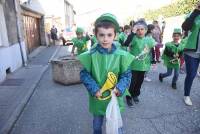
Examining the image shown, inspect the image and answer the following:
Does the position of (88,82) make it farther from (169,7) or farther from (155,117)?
(169,7)

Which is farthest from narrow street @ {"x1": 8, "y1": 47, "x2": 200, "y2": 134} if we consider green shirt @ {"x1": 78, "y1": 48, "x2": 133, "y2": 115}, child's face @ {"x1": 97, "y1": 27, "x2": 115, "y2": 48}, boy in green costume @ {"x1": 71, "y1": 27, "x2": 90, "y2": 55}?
child's face @ {"x1": 97, "y1": 27, "x2": 115, "y2": 48}

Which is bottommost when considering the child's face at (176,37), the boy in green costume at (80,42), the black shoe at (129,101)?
the black shoe at (129,101)

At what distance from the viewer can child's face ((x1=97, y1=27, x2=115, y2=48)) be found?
2707 mm

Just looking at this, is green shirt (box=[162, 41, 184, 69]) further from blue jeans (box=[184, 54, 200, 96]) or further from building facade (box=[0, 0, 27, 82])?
building facade (box=[0, 0, 27, 82])

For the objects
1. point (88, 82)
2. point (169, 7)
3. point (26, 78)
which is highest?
point (169, 7)

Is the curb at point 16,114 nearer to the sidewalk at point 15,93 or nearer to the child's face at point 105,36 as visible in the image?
the sidewalk at point 15,93

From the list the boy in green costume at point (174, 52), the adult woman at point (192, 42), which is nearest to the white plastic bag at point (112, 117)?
the adult woman at point (192, 42)

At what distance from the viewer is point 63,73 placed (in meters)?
6.61

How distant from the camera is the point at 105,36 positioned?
2727 mm

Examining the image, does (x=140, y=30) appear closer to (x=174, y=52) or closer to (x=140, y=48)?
(x=140, y=48)

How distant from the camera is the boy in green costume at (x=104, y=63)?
273 cm

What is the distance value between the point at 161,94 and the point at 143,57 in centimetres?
142

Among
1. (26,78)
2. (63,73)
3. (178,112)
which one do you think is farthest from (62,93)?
A: (178,112)

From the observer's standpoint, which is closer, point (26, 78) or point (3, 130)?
point (3, 130)
